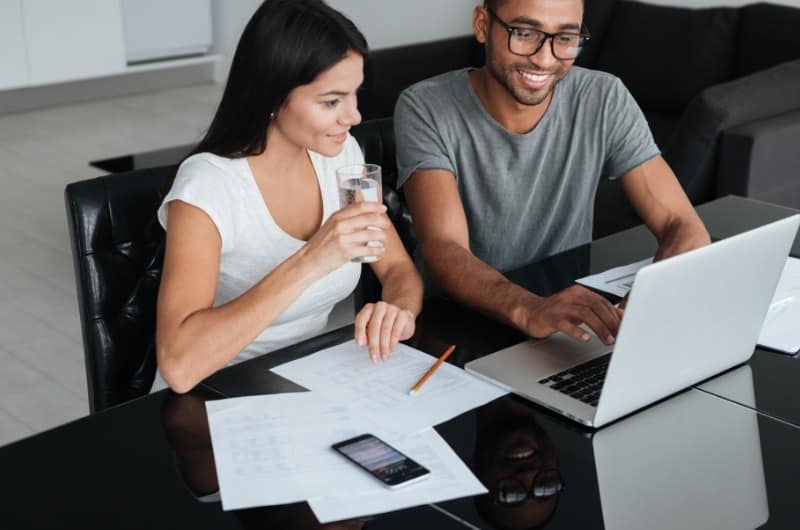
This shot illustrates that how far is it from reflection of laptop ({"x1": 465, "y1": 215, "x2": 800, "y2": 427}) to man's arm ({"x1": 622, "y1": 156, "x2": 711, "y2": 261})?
463 millimetres

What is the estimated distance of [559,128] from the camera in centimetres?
203

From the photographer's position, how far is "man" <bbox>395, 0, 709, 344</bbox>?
189 cm

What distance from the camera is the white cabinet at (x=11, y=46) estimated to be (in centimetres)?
586

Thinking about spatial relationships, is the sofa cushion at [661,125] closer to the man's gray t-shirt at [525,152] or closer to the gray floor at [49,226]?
the man's gray t-shirt at [525,152]

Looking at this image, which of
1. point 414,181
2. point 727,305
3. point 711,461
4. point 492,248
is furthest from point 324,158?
point 711,461

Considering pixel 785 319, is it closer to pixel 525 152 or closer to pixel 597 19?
pixel 525 152

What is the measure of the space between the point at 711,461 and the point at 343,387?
1.55ft

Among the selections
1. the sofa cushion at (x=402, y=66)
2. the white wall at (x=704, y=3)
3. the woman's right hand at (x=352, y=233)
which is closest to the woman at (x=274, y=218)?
the woman's right hand at (x=352, y=233)

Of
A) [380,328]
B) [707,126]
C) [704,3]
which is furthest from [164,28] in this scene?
[380,328]

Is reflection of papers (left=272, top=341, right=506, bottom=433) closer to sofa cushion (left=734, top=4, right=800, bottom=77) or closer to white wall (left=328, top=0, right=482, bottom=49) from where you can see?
sofa cushion (left=734, top=4, right=800, bottom=77)

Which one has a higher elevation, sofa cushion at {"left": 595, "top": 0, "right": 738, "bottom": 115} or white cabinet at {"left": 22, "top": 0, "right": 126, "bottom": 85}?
sofa cushion at {"left": 595, "top": 0, "right": 738, "bottom": 115}

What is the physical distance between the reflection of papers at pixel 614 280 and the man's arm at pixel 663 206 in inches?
3.9

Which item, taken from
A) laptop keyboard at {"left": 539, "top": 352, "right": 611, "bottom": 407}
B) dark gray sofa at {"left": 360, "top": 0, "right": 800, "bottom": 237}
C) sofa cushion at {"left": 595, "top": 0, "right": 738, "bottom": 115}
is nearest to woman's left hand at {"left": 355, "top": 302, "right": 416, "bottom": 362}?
laptop keyboard at {"left": 539, "top": 352, "right": 611, "bottom": 407}

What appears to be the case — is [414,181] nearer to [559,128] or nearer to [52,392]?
[559,128]
